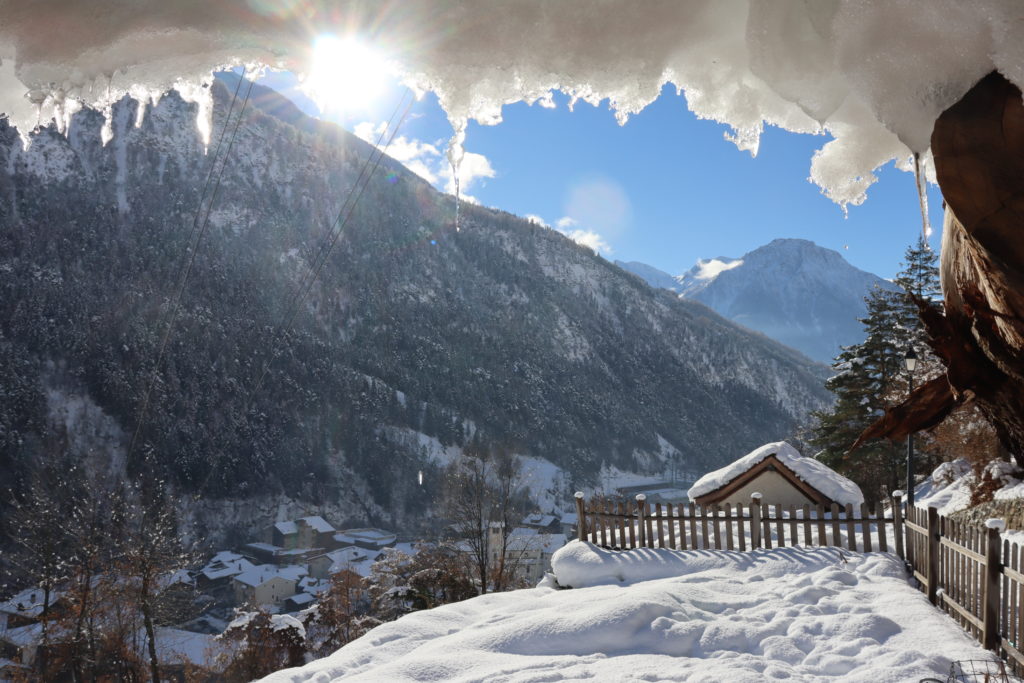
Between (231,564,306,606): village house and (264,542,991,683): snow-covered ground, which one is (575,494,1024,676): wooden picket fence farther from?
(231,564,306,606): village house

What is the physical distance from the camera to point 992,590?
18.6 ft

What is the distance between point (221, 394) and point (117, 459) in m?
18.4

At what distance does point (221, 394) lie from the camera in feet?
313

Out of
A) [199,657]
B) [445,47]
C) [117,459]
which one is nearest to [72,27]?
[445,47]

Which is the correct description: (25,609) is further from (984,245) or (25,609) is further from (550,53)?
(984,245)

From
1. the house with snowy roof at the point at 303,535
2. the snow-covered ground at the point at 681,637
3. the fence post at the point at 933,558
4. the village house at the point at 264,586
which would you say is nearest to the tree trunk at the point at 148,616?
the snow-covered ground at the point at 681,637

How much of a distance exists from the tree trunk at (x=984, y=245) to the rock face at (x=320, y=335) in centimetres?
5894

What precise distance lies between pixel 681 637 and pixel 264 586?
59702mm

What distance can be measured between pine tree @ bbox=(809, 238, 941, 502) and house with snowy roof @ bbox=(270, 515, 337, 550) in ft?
202

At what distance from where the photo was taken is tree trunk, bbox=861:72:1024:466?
138 cm

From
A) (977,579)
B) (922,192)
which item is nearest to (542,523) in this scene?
(977,579)

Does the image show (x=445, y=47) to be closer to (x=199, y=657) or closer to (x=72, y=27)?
(x=72, y=27)

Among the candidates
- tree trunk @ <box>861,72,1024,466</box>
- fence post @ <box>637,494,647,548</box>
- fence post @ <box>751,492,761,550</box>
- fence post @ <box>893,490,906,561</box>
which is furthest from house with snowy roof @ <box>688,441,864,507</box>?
tree trunk @ <box>861,72,1024,466</box>

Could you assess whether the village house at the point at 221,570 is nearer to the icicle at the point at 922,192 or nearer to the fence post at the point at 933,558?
the fence post at the point at 933,558
